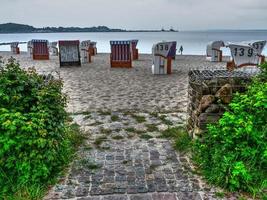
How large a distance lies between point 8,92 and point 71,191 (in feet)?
5.82

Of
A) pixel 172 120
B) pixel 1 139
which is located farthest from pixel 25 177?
pixel 172 120

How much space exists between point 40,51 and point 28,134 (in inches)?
768

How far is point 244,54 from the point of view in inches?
527

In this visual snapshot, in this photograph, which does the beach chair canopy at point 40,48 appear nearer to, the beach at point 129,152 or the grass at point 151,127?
the beach at point 129,152

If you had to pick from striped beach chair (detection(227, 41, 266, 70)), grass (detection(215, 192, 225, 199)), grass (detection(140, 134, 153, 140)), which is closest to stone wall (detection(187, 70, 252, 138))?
grass (detection(140, 134, 153, 140))

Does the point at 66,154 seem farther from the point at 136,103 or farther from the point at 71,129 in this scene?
the point at 136,103

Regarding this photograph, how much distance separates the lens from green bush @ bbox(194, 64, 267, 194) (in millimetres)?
4184

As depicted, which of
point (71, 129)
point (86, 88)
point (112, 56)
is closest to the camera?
point (71, 129)

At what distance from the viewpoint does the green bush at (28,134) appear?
4.21 m

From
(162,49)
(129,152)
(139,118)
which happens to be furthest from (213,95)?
(162,49)

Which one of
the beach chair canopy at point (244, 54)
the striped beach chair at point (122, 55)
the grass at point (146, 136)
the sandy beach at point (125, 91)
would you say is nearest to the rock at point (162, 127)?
the grass at point (146, 136)

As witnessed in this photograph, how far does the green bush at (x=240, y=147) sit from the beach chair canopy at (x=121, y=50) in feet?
42.5

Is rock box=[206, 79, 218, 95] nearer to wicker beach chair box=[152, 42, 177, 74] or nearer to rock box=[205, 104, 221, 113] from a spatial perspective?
rock box=[205, 104, 221, 113]

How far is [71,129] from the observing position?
6430 millimetres
